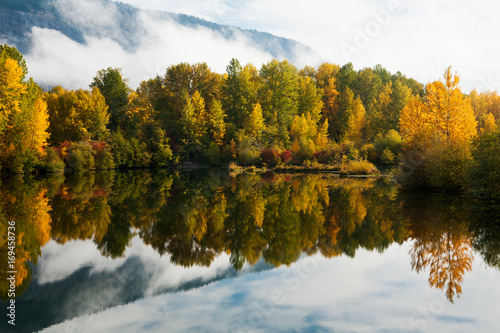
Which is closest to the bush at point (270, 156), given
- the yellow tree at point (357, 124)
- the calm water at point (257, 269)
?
the yellow tree at point (357, 124)

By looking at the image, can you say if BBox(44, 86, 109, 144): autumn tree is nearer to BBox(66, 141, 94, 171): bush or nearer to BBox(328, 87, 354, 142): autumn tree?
BBox(66, 141, 94, 171): bush

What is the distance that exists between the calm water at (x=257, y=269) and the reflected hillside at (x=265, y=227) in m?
0.06

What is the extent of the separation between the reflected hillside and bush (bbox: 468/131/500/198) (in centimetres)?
86

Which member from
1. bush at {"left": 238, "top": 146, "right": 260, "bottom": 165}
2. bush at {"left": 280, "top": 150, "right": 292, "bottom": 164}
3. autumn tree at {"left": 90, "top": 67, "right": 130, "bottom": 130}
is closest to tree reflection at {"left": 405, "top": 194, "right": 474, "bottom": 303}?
bush at {"left": 280, "top": 150, "right": 292, "bottom": 164}

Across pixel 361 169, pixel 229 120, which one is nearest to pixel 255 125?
pixel 229 120

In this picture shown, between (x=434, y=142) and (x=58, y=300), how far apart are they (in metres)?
21.5

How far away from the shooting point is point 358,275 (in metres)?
8.37

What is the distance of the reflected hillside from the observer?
943cm

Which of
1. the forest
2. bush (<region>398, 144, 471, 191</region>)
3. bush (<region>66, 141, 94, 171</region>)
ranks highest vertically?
the forest

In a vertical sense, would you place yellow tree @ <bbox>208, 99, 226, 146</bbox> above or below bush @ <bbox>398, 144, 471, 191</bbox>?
above

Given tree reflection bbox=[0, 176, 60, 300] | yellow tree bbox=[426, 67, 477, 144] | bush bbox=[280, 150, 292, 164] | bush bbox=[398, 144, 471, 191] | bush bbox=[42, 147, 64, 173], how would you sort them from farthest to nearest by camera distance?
1. bush bbox=[280, 150, 292, 164]
2. bush bbox=[42, 147, 64, 173]
3. yellow tree bbox=[426, 67, 477, 144]
4. bush bbox=[398, 144, 471, 191]
5. tree reflection bbox=[0, 176, 60, 300]

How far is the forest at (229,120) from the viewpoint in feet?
104

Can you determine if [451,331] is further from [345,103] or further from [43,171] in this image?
[345,103]

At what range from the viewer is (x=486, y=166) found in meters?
17.4
